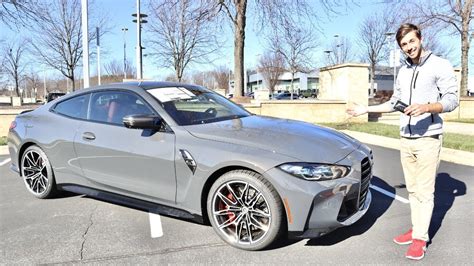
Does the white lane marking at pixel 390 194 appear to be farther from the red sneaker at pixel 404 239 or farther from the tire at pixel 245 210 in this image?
the tire at pixel 245 210

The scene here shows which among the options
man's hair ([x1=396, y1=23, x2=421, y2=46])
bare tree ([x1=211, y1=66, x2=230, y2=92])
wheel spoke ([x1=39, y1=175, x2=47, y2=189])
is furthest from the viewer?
bare tree ([x1=211, y1=66, x2=230, y2=92])

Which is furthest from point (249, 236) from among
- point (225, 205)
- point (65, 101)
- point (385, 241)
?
point (65, 101)

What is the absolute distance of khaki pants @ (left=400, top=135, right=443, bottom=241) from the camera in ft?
10.3

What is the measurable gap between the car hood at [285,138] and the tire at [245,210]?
306 mm

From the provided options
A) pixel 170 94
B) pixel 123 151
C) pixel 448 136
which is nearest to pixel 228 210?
pixel 123 151

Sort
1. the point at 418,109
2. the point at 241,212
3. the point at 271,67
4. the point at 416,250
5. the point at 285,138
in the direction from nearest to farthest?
the point at 418,109 → the point at 416,250 → the point at 241,212 → the point at 285,138 → the point at 271,67

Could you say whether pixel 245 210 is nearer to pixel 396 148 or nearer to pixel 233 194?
pixel 233 194

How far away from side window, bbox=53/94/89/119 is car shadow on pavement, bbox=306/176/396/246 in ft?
9.50

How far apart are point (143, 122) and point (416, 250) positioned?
257cm

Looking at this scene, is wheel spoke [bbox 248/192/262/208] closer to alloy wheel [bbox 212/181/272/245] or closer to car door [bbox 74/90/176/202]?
alloy wheel [bbox 212/181/272/245]

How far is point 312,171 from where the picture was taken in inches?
123

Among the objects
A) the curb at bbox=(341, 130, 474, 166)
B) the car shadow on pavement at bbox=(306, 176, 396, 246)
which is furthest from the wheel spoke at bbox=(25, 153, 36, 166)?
the curb at bbox=(341, 130, 474, 166)

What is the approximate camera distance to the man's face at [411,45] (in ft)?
10.0

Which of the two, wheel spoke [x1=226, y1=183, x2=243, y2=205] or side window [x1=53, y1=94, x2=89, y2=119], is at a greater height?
side window [x1=53, y1=94, x2=89, y2=119]
